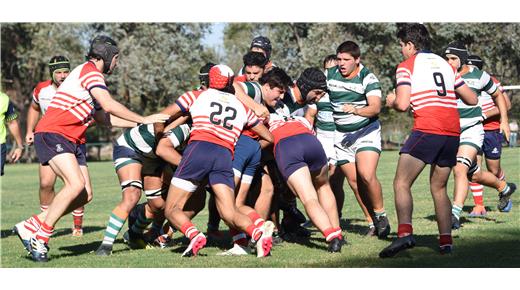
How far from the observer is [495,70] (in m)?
43.8

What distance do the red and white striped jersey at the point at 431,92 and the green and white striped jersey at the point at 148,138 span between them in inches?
98.2

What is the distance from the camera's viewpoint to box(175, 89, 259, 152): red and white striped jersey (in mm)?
9094

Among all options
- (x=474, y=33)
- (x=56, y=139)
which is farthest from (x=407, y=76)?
(x=474, y=33)

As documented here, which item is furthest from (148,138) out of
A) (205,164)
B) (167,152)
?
(205,164)

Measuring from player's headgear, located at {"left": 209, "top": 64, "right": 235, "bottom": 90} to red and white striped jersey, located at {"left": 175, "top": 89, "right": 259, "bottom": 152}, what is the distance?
0.07 meters

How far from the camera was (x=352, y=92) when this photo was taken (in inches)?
425

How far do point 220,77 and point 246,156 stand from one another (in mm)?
1031

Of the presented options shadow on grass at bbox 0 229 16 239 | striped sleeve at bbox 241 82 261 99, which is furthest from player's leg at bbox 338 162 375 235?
shadow on grass at bbox 0 229 16 239

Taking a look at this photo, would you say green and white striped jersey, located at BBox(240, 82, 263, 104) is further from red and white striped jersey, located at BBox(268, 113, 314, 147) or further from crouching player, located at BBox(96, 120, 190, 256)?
crouching player, located at BBox(96, 120, 190, 256)

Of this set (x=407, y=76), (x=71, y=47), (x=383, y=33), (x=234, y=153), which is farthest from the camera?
(x=71, y=47)

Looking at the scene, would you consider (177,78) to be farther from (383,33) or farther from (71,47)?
(383,33)

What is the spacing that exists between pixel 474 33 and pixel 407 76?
34.5m

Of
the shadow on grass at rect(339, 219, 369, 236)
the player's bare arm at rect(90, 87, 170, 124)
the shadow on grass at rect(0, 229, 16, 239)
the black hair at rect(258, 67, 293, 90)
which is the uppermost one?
the black hair at rect(258, 67, 293, 90)

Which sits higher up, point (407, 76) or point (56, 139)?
point (407, 76)
